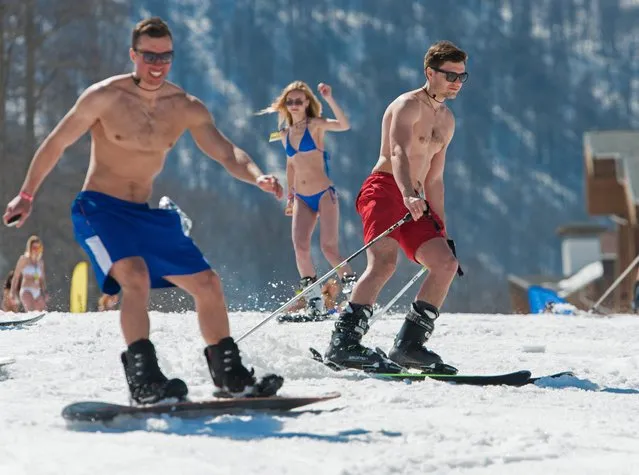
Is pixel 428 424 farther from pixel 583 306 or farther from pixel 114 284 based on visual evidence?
pixel 583 306

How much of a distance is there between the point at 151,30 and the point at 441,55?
201cm

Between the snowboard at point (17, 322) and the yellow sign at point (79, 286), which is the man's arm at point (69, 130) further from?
the yellow sign at point (79, 286)

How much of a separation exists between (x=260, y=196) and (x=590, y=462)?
192715mm

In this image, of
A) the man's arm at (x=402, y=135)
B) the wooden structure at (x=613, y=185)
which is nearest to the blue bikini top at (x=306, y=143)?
the man's arm at (x=402, y=135)

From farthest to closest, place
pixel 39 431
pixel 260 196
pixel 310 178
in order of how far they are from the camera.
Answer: pixel 260 196
pixel 310 178
pixel 39 431

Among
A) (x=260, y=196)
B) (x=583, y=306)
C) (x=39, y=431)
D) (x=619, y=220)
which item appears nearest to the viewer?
(x=39, y=431)

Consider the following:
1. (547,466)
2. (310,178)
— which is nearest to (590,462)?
(547,466)

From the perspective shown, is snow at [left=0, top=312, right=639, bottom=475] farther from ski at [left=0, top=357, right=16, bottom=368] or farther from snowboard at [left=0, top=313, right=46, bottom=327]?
snowboard at [left=0, top=313, right=46, bottom=327]

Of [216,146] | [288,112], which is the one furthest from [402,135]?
[288,112]

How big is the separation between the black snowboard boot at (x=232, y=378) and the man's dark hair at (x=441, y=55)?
221 centimetres

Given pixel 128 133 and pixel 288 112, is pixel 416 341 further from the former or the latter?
pixel 288 112

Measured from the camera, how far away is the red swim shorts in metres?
7.37

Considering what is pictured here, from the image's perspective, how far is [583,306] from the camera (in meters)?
50.1

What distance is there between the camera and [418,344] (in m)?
7.45
